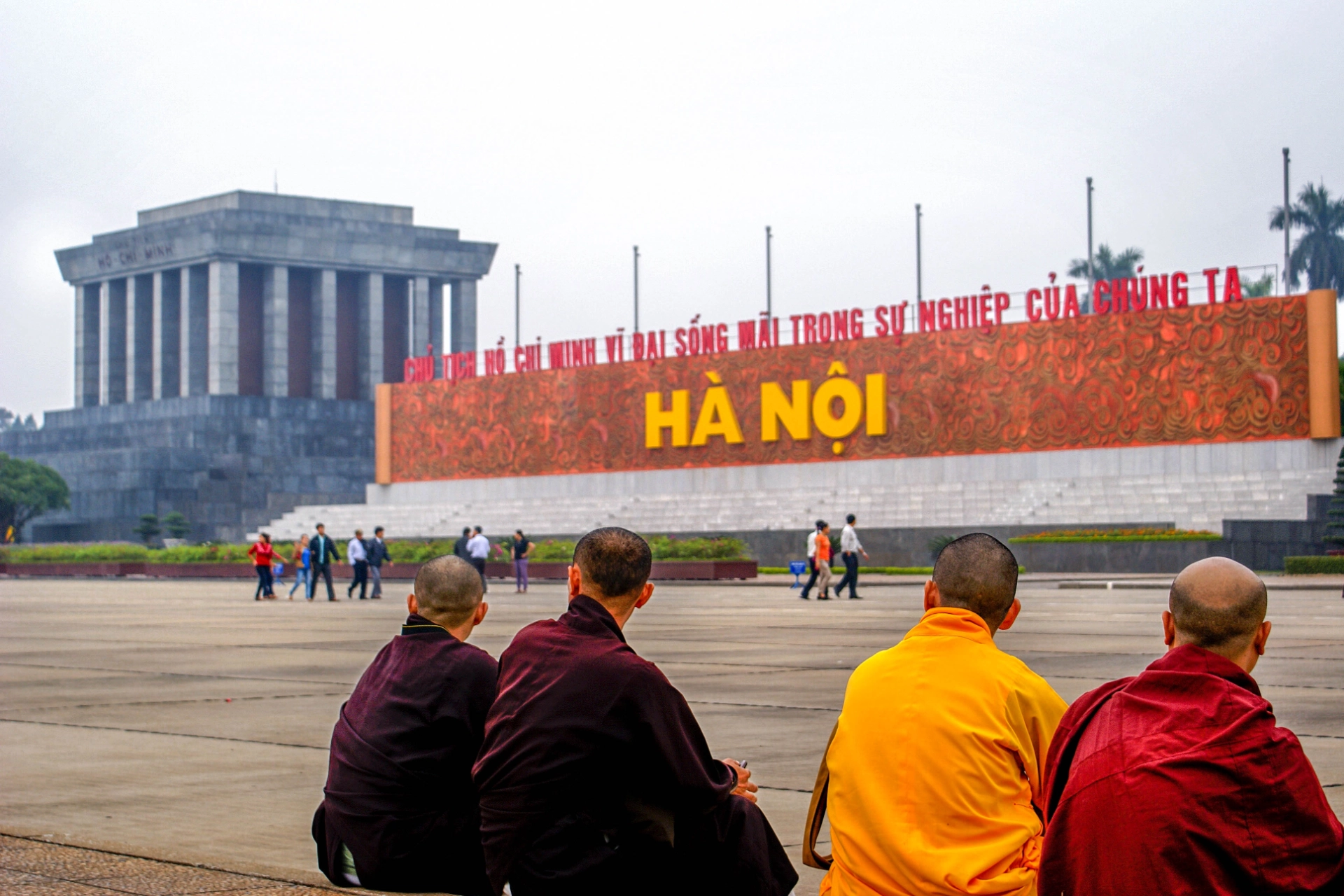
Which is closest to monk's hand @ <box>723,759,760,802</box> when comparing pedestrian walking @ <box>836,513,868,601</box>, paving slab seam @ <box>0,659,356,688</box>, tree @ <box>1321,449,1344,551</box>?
paving slab seam @ <box>0,659,356,688</box>

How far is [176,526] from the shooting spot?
6531cm

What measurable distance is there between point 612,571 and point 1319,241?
7962cm

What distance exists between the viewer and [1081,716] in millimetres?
3855

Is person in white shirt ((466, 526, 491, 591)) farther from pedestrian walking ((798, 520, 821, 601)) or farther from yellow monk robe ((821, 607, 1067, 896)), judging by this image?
yellow monk robe ((821, 607, 1067, 896))

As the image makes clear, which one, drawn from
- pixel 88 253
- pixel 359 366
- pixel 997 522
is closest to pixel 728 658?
pixel 997 522

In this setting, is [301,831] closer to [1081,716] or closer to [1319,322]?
[1081,716]

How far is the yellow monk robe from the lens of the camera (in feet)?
14.3

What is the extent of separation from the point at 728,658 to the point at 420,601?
1038cm

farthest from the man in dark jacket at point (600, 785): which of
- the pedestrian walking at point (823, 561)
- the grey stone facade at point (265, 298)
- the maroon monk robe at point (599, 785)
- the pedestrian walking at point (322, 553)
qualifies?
the grey stone facade at point (265, 298)

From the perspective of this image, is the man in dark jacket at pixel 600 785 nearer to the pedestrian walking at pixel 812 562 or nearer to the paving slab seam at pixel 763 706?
the paving slab seam at pixel 763 706

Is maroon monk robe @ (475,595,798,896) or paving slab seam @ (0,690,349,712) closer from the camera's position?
maroon monk robe @ (475,595,798,896)

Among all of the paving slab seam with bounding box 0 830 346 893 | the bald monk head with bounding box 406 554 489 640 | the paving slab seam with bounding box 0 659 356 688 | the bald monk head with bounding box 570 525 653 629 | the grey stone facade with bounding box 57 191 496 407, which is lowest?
the paving slab seam with bounding box 0 659 356 688

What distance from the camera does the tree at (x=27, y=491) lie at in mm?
68375

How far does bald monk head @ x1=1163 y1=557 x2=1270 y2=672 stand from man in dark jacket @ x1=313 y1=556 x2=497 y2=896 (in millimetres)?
2549
